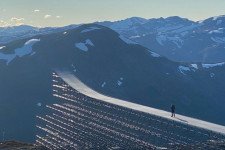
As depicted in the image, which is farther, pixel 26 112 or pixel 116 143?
pixel 26 112

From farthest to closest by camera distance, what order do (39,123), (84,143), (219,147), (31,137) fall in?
(39,123) → (31,137) → (84,143) → (219,147)

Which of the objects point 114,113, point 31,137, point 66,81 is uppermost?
point 66,81

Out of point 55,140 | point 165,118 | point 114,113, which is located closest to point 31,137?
point 55,140

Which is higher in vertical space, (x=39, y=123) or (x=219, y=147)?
(x=219, y=147)

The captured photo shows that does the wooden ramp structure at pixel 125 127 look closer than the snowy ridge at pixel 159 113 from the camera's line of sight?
No

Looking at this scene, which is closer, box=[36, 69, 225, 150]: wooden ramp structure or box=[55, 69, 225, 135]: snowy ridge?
box=[55, 69, 225, 135]: snowy ridge

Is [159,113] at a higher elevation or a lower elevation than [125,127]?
higher

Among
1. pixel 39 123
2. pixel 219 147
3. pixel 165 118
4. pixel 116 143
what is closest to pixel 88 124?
pixel 116 143

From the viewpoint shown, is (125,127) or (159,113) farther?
(125,127)

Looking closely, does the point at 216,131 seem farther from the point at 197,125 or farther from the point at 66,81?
the point at 66,81

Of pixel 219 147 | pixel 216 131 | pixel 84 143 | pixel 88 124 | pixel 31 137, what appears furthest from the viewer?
pixel 31 137
